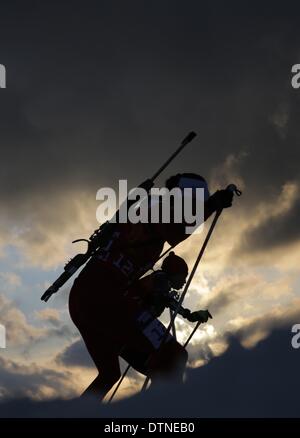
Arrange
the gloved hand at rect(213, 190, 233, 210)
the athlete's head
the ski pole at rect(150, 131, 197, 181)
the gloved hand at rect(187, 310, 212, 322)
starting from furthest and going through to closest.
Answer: the ski pole at rect(150, 131, 197, 181) → the gloved hand at rect(187, 310, 212, 322) → the athlete's head → the gloved hand at rect(213, 190, 233, 210)

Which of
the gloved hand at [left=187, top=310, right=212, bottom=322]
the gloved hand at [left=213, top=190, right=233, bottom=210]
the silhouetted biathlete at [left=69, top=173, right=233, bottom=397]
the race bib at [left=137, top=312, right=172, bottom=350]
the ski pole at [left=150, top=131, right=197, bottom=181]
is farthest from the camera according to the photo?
the ski pole at [left=150, top=131, right=197, bottom=181]

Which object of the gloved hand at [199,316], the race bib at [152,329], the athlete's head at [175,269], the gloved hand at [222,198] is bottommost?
the race bib at [152,329]

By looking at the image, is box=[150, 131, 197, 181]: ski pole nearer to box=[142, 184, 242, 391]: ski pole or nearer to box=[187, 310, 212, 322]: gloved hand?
box=[142, 184, 242, 391]: ski pole

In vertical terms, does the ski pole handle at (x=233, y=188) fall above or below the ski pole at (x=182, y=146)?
below

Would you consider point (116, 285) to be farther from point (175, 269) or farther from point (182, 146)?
point (182, 146)

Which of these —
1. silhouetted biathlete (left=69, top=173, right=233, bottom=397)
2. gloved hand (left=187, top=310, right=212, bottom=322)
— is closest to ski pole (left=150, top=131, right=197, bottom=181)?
silhouetted biathlete (left=69, top=173, right=233, bottom=397)

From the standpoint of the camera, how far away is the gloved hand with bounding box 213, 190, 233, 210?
7980 mm

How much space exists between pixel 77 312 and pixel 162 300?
112 centimetres

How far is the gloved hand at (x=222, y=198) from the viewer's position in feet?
26.2

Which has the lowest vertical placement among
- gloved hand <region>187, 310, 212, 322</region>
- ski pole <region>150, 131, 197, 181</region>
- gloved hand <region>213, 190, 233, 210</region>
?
gloved hand <region>187, 310, 212, 322</region>

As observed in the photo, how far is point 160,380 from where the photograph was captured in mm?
7910

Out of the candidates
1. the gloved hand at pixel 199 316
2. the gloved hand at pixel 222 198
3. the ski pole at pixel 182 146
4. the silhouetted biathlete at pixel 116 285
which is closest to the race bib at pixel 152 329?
the silhouetted biathlete at pixel 116 285

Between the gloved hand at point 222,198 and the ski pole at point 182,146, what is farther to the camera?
the ski pole at point 182,146

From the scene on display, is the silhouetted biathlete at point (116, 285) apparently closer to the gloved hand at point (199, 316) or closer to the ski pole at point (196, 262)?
the ski pole at point (196, 262)
